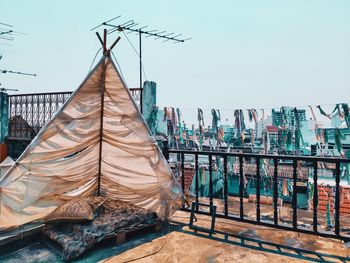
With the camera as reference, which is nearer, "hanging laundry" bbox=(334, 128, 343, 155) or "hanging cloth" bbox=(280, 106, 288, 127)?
"hanging laundry" bbox=(334, 128, 343, 155)

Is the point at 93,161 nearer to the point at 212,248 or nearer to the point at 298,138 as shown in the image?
the point at 212,248

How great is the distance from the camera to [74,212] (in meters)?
3.26

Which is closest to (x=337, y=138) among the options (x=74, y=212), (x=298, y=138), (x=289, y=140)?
(x=298, y=138)

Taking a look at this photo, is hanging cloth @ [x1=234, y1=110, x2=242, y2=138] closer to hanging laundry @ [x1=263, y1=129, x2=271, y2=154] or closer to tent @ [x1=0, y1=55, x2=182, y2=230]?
hanging laundry @ [x1=263, y1=129, x2=271, y2=154]

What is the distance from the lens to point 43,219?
339 cm

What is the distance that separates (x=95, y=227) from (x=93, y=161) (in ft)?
3.99

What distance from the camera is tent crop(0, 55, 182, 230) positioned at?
10.2ft

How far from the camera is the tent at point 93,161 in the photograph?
10.2 feet

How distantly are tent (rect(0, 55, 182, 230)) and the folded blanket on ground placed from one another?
0.86ft

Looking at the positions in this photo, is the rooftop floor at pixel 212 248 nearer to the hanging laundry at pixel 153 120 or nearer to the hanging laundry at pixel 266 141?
the hanging laundry at pixel 153 120

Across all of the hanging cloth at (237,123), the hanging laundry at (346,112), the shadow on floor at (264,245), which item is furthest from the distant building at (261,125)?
the shadow on floor at (264,245)

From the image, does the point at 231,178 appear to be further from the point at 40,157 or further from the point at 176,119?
the point at 40,157

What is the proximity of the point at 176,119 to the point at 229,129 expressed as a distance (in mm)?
3920

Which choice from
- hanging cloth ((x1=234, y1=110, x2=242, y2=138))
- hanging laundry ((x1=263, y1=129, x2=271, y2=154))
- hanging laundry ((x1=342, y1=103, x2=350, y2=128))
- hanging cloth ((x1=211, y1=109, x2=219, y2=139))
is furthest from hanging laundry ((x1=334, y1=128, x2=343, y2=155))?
hanging cloth ((x1=211, y1=109, x2=219, y2=139))
